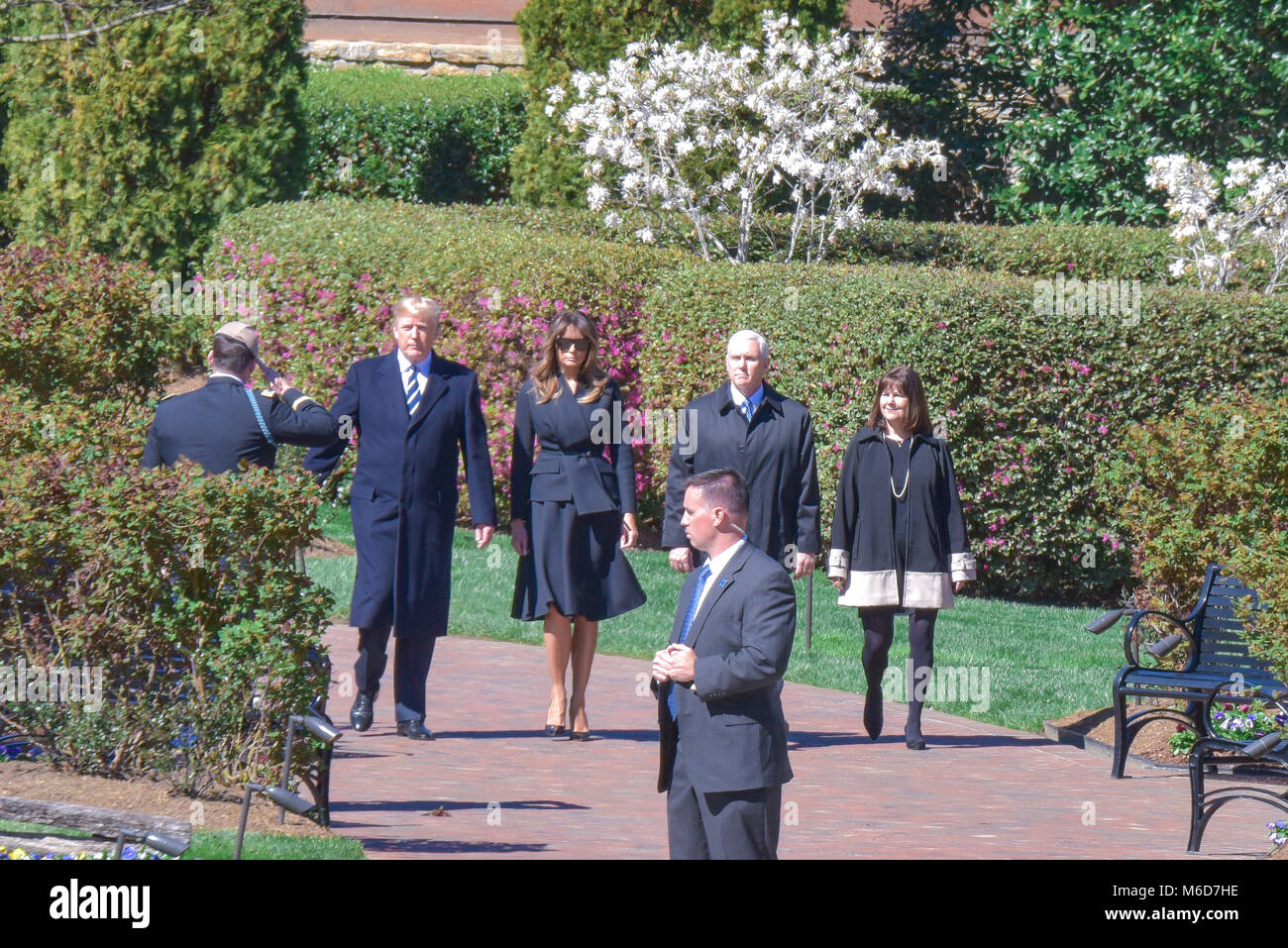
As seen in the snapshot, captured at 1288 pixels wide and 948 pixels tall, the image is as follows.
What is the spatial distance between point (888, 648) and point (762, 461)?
4.33 ft

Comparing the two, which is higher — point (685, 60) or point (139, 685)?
point (685, 60)

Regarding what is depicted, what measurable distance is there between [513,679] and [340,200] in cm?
968

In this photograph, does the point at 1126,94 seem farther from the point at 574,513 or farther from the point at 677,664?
the point at 677,664

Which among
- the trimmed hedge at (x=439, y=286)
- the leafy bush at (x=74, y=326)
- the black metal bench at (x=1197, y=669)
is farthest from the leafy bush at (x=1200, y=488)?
the trimmed hedge at (x=439, y=286)

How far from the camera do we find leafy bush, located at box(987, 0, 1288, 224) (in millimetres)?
22047

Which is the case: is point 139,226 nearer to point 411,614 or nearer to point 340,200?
point 340,200

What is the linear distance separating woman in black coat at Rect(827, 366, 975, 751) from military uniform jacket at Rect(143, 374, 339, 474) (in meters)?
3.23

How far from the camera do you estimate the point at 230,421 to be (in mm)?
Answer: 7836

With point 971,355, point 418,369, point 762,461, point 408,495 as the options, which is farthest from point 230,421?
point 971,355

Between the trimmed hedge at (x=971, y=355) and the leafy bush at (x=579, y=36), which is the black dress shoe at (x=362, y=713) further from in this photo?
the leafy bush at (x=579, y=36)

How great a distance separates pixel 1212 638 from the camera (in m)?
9.48

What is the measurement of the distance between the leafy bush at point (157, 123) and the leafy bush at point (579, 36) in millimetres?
3792

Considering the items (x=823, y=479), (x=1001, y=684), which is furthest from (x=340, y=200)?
(x=1001, y=684)
